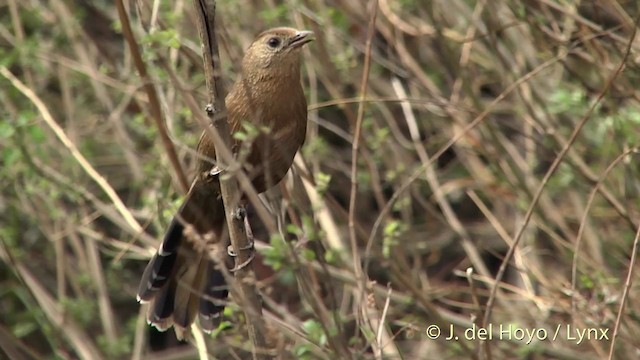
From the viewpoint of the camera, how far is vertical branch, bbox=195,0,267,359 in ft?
10.6

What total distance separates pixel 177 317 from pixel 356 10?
2.22 metres

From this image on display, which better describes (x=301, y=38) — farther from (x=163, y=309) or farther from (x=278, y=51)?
(x=163, y=309)

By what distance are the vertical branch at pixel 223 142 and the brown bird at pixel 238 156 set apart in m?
0.39

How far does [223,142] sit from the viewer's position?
130 inches

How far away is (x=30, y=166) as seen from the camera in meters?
5.09

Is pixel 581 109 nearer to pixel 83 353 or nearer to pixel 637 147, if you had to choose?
pixel 637 147

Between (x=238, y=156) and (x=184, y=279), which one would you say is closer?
(x=238, y=156)

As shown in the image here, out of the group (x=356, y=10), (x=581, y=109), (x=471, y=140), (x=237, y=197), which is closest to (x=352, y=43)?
(x=356, y=10)

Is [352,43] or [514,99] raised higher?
[352,43]

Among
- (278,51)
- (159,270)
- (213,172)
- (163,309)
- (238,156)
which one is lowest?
(163,309)

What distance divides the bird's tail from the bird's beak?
0.77 m

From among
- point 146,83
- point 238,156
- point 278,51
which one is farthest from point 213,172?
point 278,51

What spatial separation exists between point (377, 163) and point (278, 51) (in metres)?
1.73

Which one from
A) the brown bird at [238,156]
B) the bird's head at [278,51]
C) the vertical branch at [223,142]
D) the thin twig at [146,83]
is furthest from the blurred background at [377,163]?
the vertical branch at [223,142]
